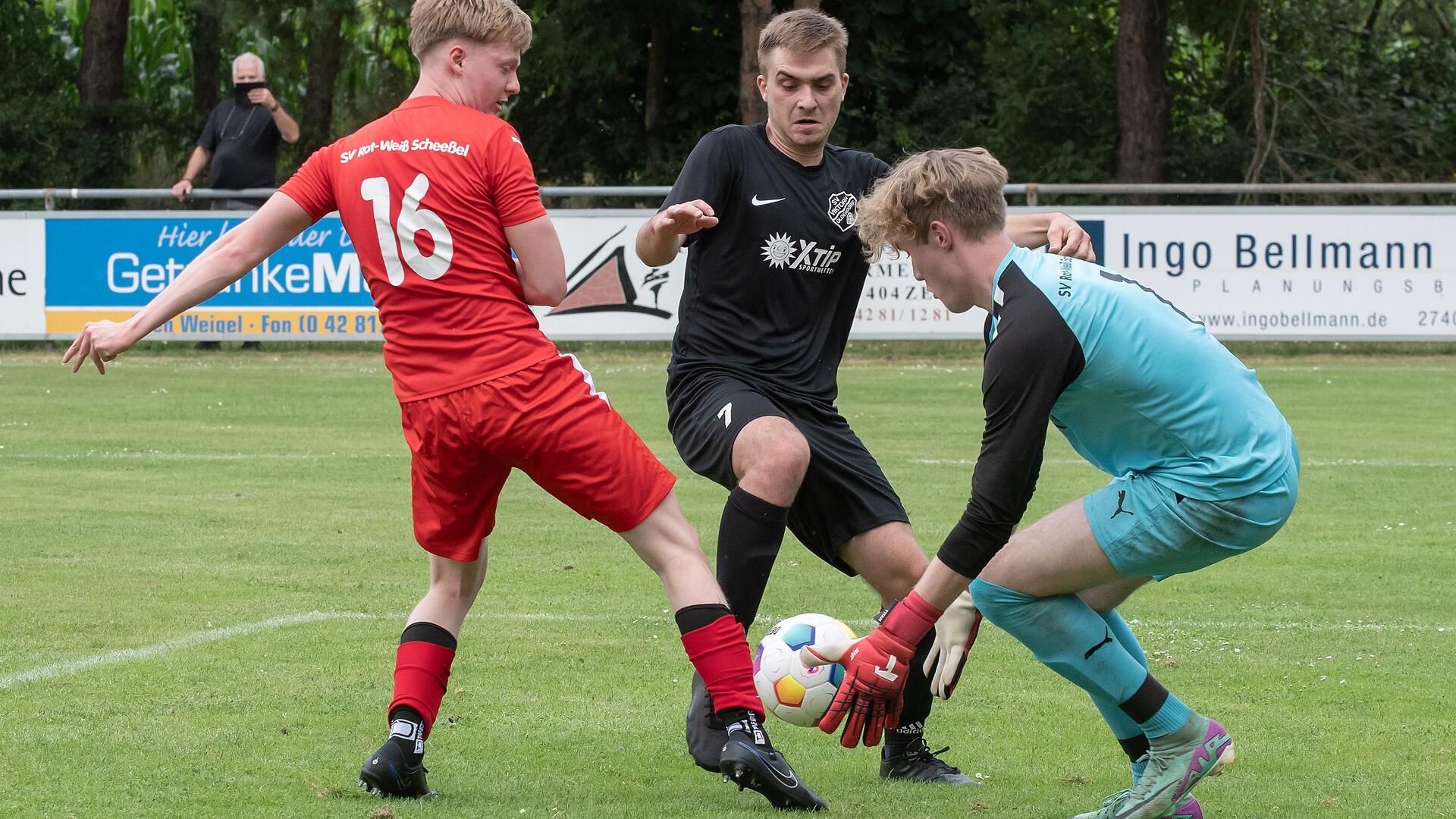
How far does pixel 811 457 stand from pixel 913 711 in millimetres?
725

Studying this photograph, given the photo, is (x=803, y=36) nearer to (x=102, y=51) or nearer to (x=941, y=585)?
(x=941, y=585)

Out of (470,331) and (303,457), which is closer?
(470,331)

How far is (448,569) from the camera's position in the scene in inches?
175

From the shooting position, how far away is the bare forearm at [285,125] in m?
16.1

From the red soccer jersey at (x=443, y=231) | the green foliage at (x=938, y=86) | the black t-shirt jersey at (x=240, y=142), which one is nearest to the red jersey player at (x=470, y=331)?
the red soccer jersey at (x=443, y=231)

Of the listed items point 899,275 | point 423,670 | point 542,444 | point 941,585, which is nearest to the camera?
point 941,585

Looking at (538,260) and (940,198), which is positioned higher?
(940,198)

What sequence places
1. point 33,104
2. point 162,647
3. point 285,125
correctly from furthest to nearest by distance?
Result: point 33,104 → point 285,125 → point 162,647

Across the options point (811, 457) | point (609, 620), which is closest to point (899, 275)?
point (609, 620)

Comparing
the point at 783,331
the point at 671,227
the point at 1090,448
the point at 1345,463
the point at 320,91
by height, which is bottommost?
the point at 1345,463

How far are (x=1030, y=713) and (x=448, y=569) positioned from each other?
1.74 m

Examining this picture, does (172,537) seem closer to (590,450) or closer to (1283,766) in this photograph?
(590,450)

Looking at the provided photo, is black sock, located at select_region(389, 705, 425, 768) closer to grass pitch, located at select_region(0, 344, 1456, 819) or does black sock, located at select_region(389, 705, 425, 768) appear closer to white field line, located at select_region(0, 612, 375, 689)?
grass pitch, located at select_region(0, 344, 1456, 819)

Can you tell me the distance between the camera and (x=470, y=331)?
13.4 ft
